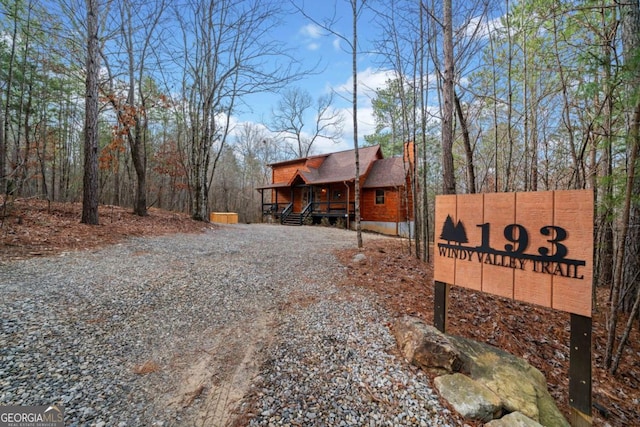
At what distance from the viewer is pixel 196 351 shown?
7.82 feet

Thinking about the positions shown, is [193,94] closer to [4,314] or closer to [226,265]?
[226,265]

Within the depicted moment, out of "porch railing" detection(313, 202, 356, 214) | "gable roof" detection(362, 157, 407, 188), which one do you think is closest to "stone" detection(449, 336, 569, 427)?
"gable roof" detection(362, 157, 407, 188)

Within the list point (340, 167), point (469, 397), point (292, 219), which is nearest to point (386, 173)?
point (340, 167)

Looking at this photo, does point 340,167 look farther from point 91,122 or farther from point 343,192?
point 91,122

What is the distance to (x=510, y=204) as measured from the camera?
218cm

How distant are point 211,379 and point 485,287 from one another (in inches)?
99.1

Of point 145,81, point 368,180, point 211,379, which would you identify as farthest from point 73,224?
point 368,180

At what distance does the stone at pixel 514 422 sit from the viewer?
67.9 inches

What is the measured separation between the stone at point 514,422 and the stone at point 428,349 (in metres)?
0.43

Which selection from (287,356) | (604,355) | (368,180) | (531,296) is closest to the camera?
(531,296)

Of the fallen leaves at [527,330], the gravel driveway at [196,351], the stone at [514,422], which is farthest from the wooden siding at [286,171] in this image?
the stone at [514,422]

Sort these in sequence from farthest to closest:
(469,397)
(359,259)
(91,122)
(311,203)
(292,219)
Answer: (292,219)
(311,203)
(91,122)
(359,259)
(469,397)

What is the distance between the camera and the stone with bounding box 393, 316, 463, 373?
220 cm

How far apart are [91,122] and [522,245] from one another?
9.48m
